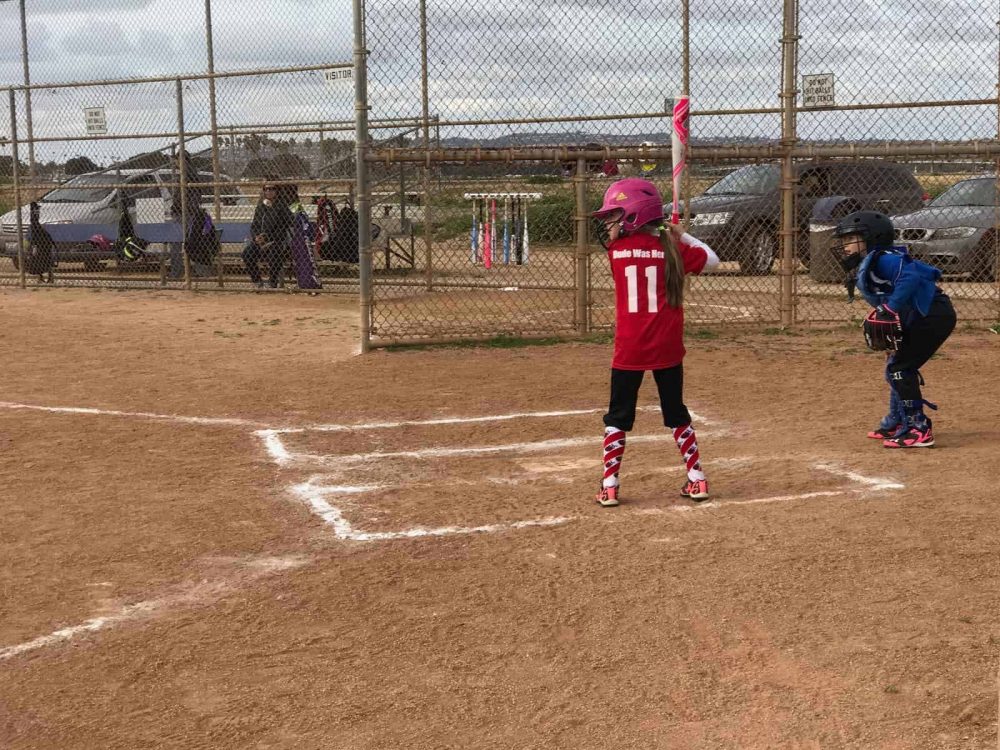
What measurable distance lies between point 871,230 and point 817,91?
476 cm

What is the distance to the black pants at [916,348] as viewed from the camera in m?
7.07

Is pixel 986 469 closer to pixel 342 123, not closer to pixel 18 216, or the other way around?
pixel 342 123

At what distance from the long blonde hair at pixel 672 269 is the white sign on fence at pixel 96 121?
465 inches

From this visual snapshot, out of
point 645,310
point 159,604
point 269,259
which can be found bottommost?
point 159,604

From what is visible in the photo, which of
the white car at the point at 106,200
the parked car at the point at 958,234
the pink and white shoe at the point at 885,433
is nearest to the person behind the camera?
the pink and white shoe at the point at 885,433

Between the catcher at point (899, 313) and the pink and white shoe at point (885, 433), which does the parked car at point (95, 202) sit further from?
the pink and white shoe at point (885, 433)

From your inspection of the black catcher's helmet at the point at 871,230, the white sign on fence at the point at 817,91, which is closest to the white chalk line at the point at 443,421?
the black catcher's helmet at the point at 871,230

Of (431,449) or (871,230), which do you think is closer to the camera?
(871,230)

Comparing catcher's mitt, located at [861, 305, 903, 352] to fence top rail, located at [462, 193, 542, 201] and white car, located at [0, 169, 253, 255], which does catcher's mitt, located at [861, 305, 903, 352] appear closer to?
fence top rail, located at [462, 193, 542, 201]

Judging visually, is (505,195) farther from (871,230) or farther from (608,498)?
(608,498)

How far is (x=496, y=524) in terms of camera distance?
18.3 feet

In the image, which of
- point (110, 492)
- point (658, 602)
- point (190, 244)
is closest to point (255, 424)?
point (110, 492)

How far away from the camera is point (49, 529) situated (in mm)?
5574

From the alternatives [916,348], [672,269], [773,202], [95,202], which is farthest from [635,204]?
[95,202]
